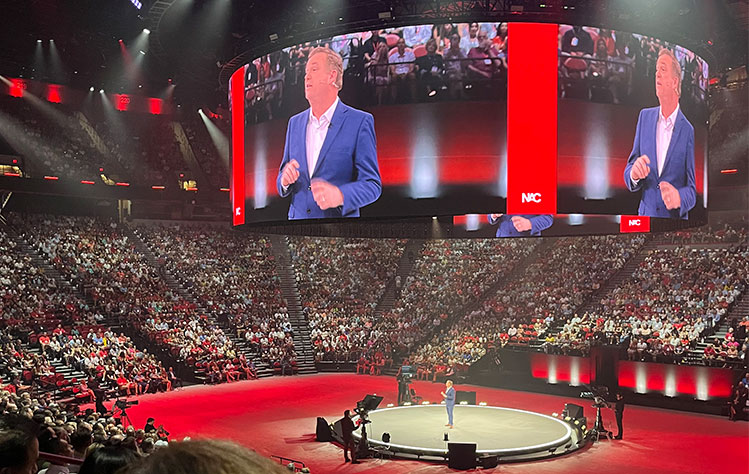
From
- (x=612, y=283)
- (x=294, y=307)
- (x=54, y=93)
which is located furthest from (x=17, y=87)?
(x=612, y=283)

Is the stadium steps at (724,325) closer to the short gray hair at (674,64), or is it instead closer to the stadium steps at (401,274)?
the short gray hair at (674,64)

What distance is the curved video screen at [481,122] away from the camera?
17391 millimetres

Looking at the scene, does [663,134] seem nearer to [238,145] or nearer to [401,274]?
[238,145]

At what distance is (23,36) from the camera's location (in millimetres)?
31812

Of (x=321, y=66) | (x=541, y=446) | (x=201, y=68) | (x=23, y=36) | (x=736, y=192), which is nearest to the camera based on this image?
(x=541, y=446)

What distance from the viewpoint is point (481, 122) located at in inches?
686

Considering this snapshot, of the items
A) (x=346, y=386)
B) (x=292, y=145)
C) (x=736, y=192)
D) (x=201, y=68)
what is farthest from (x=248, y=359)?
(x=736, y=192)

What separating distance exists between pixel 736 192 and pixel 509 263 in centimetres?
1250

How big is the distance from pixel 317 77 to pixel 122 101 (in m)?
32.2

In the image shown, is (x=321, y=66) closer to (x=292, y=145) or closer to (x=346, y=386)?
(x=292, y=145)

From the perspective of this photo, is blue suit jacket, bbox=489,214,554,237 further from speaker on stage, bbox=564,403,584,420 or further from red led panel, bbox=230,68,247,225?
red led panel, bbox=230,68,247,225

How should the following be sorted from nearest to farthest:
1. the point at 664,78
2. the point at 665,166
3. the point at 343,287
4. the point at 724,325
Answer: the point at 664,78
the point at 665,166
the point at 724,325
the point at 343,287

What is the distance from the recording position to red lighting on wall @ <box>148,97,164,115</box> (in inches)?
1863

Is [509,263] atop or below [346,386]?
atop
